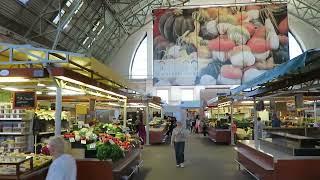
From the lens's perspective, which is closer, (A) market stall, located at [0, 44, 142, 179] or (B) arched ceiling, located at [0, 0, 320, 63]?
(A) market stall, located at [0, 44, 142, 179]

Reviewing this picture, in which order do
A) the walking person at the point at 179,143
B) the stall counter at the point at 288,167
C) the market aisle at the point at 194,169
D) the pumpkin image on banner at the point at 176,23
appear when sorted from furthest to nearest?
the pumpkin image on banner at the point at 176,23
the walking person at the point at 179,143
the market aisle at the point at 194,169
the stall counter at the point at 288,167

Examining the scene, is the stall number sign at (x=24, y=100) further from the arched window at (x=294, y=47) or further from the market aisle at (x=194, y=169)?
the arched window at (x=294, y=47)

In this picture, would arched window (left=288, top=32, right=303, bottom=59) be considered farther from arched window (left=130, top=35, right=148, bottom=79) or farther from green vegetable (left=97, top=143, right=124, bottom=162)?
green vegetable (left=97, top=143, right=124, bottom=162)

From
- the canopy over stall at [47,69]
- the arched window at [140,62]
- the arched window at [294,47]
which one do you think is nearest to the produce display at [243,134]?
the canopy over stall at [47,69]

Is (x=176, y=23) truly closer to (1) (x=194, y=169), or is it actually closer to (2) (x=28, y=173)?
(1) (x=194, y=169)

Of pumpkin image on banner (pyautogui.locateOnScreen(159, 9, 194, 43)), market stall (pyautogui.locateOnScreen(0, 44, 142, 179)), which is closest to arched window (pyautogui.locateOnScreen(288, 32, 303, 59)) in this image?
pumpkin image on banner (pyautogui.locateOnScreen(159, 9, 194, 43))

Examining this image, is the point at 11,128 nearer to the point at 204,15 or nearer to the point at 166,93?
the point at 204,15

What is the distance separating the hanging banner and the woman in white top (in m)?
24.2

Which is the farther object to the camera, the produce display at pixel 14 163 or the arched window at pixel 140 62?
the arched window at pixel 140 62

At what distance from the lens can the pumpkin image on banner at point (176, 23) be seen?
1125 inches

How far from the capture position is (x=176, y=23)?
28.6 metres

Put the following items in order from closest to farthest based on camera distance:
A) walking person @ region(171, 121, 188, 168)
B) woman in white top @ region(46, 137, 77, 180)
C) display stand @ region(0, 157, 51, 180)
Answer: woman in white top @ region(46, 137, 77, 180), display stand @ region(0, 157, 51, 180), walking person @ region(171, 121, 188, 168)

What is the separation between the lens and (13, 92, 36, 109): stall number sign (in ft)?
24.9

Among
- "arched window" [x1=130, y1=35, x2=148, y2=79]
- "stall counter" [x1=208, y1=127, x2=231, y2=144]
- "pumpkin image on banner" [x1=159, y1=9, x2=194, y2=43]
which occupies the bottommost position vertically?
"stall counter" [x1=208, y1=127, x2=231, y2=144]
